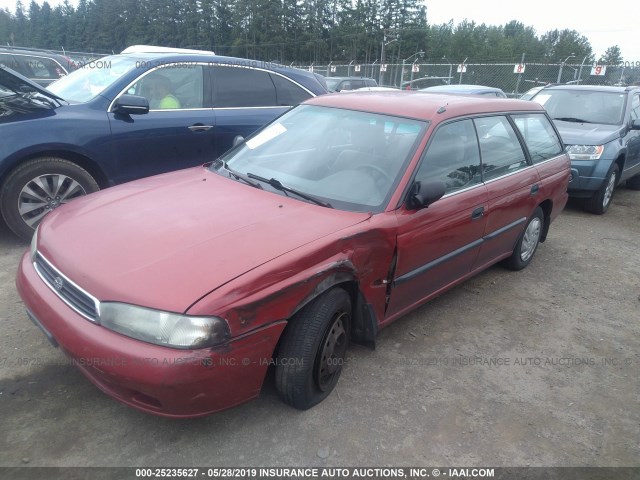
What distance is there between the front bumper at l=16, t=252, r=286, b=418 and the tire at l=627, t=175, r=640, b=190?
908 cm

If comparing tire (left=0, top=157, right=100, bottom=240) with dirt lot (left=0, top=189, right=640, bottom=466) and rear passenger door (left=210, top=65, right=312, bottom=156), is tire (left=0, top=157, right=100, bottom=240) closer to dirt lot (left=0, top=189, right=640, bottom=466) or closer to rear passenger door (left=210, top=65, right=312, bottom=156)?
dirt lot (left=0, top=189, right=640, bottom=466)

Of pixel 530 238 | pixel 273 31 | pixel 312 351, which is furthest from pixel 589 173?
pixel 273 31

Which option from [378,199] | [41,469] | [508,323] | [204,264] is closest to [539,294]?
[508,323]

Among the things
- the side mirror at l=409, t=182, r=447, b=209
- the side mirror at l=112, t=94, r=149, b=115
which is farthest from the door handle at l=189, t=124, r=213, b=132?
the side mirror at l=409, t=182, r=447, b=209

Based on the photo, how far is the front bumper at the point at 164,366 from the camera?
6.19 feet

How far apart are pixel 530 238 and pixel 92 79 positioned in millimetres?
4939

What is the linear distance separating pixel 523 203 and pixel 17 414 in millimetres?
3924

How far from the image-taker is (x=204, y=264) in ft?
6.86

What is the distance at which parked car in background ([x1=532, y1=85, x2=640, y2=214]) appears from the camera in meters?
6.50

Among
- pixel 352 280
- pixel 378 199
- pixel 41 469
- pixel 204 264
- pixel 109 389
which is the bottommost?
pixel 41 469

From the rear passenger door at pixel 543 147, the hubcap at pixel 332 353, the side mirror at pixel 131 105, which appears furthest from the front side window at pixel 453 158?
the side mirror at pixel 131 105

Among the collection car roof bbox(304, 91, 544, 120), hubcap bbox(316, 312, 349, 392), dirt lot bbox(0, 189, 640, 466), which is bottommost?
dirt lot bbox(0, 189, 640, 466)

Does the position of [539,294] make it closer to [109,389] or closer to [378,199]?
[378,199]

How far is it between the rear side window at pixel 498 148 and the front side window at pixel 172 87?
3096 millimetres
